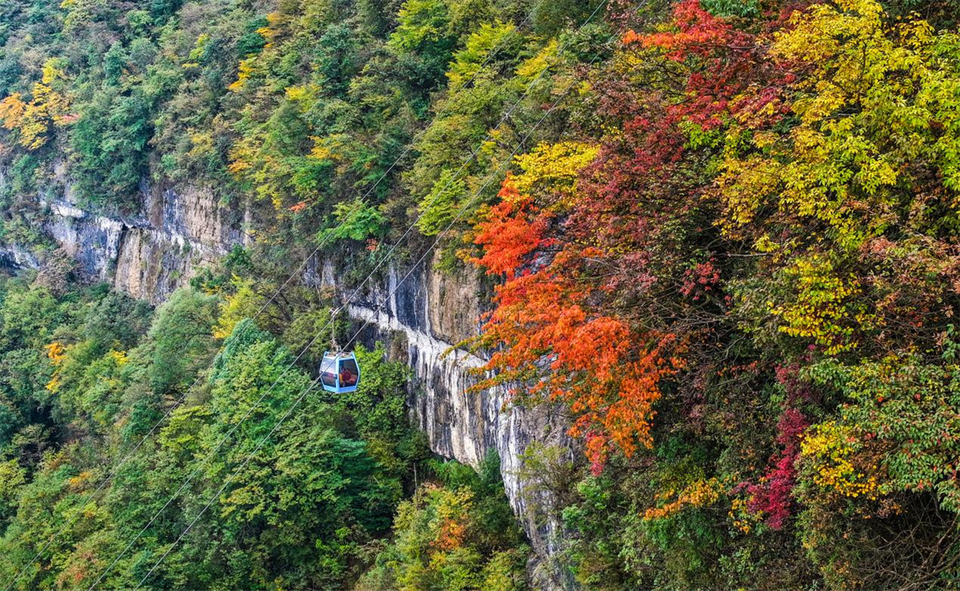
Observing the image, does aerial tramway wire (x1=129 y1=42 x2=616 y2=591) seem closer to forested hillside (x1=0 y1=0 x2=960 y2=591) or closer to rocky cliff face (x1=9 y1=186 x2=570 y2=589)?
forested hillside (x1=0 y1=0 x2=960 y2=591)

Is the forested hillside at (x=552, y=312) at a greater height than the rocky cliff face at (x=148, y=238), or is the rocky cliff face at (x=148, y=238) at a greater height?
the forested hillside at (x=552, y=312)

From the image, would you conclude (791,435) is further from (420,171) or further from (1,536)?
(1,536)

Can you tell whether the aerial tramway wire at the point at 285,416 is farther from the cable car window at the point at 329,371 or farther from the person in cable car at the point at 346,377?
the person in cable car at the point at 346,377

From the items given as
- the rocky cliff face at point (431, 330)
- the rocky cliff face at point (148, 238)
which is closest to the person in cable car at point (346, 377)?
the rocky cliff face at point (431, 330)

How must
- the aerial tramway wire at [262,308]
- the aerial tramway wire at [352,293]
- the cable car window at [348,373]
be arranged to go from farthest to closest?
the aerial tramway wire at [262,308] → the cable car window at [348,373] → the aerial tramway wire at [352,293]

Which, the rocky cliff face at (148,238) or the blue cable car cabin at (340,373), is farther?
the rocky cliff face at (148,238)

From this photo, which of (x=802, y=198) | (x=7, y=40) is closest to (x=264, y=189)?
(x=802, y=198)
